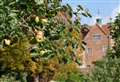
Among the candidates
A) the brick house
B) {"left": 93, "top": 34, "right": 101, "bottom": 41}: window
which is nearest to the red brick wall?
the brick house

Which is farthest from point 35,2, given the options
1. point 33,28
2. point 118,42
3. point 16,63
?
point 118,42

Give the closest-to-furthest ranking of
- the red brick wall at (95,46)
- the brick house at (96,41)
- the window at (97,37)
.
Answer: the brick house at (96,41) < the window at (97,37) < the red brick wall at (95,46)

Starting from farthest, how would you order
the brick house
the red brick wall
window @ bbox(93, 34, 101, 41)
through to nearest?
the red brick wall → window @ bbox(93, 34, 101, 41) → the brick house

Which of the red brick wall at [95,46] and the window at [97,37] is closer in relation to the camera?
the window at [97,37]

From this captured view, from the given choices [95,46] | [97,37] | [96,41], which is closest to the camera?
[97,37]

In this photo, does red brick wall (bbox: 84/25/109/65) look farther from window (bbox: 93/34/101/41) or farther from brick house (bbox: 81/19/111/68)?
window (bbox: 93/34/101/41)

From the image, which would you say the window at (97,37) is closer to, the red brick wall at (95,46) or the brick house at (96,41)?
the brick house at (96,41)

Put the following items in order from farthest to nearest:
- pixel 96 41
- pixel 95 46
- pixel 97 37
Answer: pixel 95 46 < pixel 96 41 < pixel 97 37

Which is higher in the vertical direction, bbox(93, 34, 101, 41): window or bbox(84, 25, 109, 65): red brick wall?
bbox(93, 34, 101, 41): window

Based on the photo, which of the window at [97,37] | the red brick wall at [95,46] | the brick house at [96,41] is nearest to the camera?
the brick house at [96,41]

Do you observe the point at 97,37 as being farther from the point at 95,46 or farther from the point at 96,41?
the point at 95,46

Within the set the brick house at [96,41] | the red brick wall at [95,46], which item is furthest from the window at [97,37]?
the red brick wall at [95,46]

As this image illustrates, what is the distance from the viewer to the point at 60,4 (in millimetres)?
5855

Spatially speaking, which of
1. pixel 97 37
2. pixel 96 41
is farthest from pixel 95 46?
pixel 97 37
